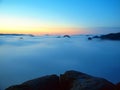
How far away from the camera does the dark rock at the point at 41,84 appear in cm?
690

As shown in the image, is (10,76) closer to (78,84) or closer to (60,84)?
(60,84)

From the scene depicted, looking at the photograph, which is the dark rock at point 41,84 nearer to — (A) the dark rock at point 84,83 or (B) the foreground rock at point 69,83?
(B) the foreground rock at point 69,83

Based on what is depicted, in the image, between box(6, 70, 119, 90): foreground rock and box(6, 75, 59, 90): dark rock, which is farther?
box(6, 75, 59, 90): dark rock

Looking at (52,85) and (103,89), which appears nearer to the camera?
(103,89)

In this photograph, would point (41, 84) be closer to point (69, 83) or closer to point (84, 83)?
point (69, 83)

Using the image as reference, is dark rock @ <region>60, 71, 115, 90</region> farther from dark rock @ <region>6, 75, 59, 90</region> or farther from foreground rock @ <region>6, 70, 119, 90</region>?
dark rock @ <region>6, 75, 59, 90</region>

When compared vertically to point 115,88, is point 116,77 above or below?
below

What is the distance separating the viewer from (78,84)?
22.1 ft

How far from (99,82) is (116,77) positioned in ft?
23.7

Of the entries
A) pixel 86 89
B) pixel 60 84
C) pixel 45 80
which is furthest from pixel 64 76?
pixel 86 89

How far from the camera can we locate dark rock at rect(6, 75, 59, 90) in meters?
6.90

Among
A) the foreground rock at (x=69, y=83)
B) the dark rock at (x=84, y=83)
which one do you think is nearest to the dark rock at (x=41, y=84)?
the foreground rock at (x=69, y=83)

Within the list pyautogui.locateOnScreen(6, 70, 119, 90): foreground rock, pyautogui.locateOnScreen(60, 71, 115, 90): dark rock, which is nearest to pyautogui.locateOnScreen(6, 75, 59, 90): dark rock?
pyautogui.locateOnScreen(6, 70, 119, 90): foreground rock

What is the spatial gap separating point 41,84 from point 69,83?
110cm
